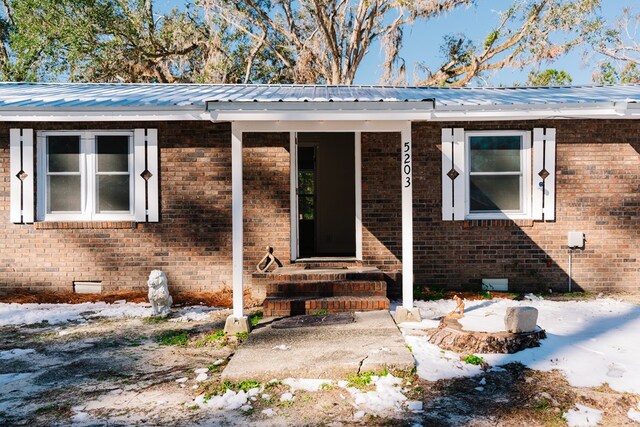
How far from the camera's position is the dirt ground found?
361cm

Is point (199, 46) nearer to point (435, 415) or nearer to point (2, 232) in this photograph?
point (2, 232)

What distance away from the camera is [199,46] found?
60.5ft

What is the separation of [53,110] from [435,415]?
5.75 meters

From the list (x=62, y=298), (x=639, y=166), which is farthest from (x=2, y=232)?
(x=639, y=166)

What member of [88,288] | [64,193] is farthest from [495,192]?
[64,193]

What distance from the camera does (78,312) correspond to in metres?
6.86

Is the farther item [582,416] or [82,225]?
[82,225]

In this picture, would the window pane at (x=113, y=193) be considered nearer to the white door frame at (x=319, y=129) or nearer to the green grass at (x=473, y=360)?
the white door frame at (x=319, y=129)

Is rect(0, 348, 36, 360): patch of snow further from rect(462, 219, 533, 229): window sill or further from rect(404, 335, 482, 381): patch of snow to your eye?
rect(462, 219, 533, 229): window sill

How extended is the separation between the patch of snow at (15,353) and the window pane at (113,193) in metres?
2.92

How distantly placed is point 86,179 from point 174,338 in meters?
3.38

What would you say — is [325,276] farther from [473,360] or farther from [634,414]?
[634,414]

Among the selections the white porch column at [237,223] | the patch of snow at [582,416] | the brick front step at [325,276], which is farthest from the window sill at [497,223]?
the patch of snow at [582,416]

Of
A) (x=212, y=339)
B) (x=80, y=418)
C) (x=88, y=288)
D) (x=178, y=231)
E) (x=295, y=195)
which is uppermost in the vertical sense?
(x=295, y=195)
